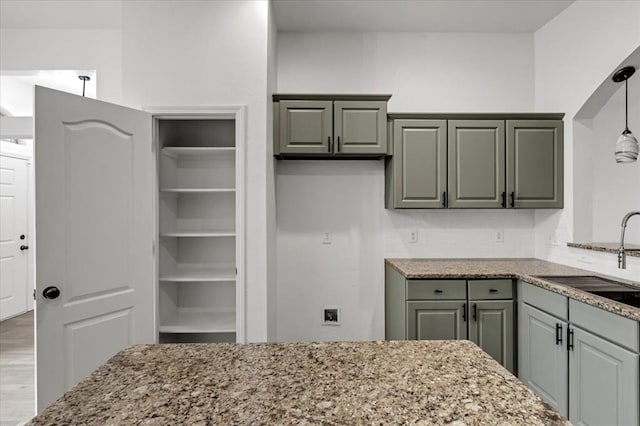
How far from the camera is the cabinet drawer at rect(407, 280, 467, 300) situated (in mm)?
2775

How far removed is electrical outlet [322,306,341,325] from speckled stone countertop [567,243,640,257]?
2.05 metres

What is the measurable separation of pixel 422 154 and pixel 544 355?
172cm

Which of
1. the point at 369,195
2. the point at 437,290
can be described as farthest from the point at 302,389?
the point at 369,195

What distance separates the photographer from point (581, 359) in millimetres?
2133

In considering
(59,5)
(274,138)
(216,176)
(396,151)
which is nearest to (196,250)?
(216,176)

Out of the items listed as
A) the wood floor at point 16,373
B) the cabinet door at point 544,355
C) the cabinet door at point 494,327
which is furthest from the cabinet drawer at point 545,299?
the wood floor at point 16,373

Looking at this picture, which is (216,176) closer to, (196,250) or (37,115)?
(196,250)

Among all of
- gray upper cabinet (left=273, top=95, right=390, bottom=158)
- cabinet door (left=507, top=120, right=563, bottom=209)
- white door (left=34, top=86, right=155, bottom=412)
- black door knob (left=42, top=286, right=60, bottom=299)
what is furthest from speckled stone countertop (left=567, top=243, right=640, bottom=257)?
black door knob (left=42, top=286, right=60, bottom=299)

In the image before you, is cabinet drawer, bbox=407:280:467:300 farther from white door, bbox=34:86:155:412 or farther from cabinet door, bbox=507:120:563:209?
white door, bbox=34:86:155:412

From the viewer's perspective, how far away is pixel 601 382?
6.48 ft

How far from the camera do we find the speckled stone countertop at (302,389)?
2.59ft

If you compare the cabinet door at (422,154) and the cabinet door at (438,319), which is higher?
the cabinet door at (422,154)

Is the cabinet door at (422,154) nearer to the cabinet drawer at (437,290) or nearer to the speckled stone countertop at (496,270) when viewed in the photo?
the speckled stone countertop at (496,270)

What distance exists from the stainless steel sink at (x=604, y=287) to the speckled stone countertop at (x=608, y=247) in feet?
0.68
